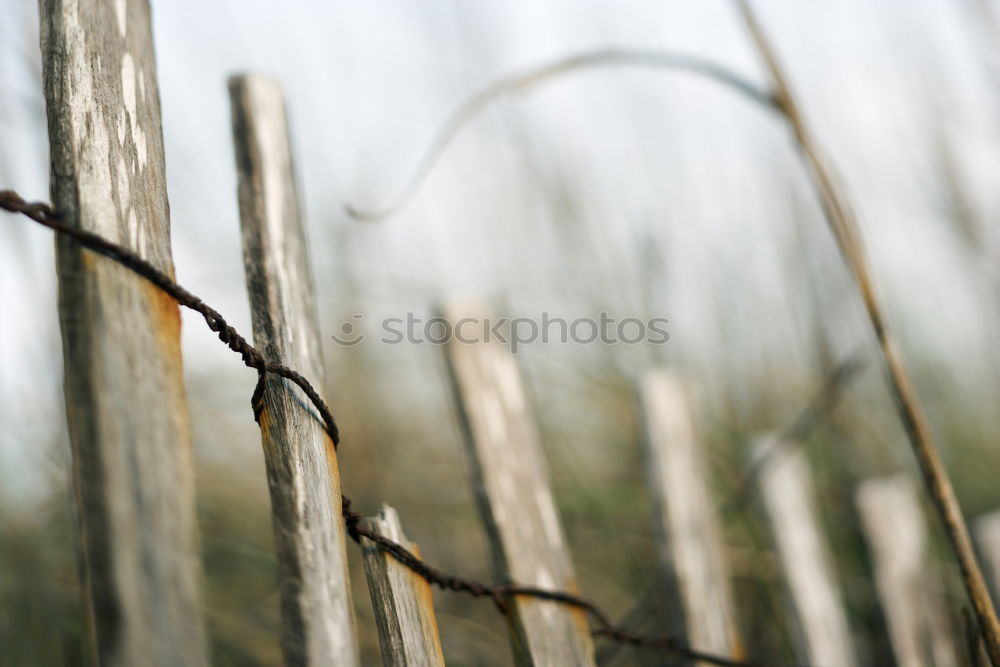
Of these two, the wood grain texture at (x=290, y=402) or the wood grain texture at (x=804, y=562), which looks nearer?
the wood grain texture at (x=290, y=402)

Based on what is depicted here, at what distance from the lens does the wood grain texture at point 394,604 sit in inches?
26.5

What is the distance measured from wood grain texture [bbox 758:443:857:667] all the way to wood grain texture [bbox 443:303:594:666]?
27.7 inches

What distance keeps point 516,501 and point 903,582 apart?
947 mm

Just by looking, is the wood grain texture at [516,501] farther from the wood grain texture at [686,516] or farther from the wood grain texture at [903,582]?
the wood grain texture at [903,582]

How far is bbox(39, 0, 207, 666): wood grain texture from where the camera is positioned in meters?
0.46

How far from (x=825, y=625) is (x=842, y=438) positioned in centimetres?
84

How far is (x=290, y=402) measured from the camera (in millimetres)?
619

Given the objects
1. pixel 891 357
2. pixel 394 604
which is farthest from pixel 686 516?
pixel 394 604

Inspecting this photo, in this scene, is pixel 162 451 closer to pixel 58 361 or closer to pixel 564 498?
pixel 58 361

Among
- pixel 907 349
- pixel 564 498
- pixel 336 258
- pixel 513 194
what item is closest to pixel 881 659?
pixel 564 498

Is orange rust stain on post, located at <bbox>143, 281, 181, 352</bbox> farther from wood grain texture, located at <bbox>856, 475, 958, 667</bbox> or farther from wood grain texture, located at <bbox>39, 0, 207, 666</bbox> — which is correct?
wood grain texture, located at <bbox>856, 475, 958, 667</bbox>

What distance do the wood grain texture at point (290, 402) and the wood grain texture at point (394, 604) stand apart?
0.17 feet
